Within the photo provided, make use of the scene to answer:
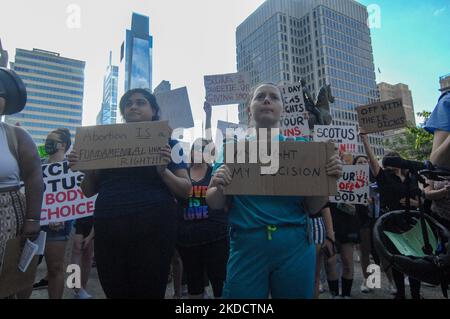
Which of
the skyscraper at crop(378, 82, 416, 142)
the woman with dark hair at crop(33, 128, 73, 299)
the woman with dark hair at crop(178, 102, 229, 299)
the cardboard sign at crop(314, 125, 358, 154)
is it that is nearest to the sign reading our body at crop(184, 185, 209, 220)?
the woman with dark hair at crop(178, 102, 229, 299)

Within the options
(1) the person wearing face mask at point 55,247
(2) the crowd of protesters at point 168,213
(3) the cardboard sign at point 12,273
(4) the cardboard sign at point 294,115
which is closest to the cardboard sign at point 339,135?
(4) the cardboard sign at point 294,115

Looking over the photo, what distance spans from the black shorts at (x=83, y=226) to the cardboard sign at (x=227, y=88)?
12.0 feet

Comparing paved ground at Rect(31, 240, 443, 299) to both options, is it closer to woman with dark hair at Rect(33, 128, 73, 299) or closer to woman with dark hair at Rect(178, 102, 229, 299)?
woman with dark hair at Rect(33, 128, 73, 299)

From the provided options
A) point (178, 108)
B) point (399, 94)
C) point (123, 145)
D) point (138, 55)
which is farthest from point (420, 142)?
point (399, 94)

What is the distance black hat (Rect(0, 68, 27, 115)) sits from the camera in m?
2.13

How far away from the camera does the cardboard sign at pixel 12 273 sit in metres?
1.81

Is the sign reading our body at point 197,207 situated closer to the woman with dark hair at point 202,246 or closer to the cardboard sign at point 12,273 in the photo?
the woman with dark hair at point 202,246

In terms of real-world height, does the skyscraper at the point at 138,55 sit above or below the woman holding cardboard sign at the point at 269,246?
above

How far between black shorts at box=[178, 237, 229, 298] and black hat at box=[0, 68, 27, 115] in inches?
75.0

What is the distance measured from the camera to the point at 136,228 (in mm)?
1953

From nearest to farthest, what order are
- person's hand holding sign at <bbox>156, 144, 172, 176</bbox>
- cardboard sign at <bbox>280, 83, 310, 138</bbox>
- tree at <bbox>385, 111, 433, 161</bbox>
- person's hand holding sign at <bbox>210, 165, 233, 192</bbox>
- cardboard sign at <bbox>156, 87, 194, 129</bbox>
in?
person's hand holding sign at <bbox>210, 165, 233, 192</bbox>, person's hand holding sign at <bbox>156, 144, 172, 176</bbox>, cardboard sign at <bbox>280, 83, 310, 138</bbox>, cardboard sign at <bbox>156, 87, 194, 129</bbox>, tree at <bbox>385, 111, 433, 161</bbox>

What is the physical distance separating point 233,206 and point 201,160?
1.99 metres

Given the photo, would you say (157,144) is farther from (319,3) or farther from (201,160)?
(319,3)

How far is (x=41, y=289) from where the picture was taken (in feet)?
15.1
